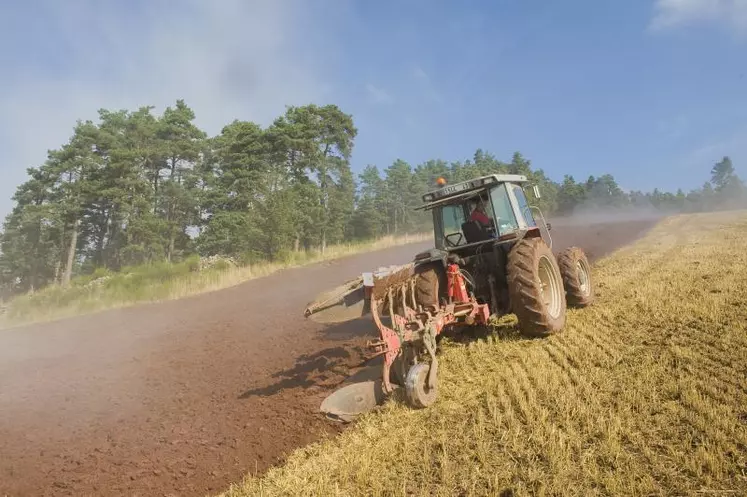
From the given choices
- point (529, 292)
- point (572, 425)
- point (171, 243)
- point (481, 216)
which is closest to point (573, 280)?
point (481, 216)

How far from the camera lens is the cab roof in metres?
6.58

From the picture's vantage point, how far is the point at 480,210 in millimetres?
6773

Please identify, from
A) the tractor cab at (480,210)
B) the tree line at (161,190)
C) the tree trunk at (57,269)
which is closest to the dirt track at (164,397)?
the tractor cab at (480,210)

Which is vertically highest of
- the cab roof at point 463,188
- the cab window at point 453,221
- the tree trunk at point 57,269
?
the tree trunk at point 57,269

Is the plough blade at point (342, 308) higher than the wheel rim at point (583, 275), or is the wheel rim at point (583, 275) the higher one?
the plough blade at point (342, 308)

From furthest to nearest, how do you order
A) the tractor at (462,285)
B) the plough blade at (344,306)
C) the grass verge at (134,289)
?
the grass verge at (134,289) < the plough blade at (344,306) < the tractor at (462,285)

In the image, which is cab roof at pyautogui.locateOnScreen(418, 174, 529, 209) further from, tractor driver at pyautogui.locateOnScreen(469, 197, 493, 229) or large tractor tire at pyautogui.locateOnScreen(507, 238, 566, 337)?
large tractor tire at pyautogui.locateOnScreen(507, 238, 566, 337)

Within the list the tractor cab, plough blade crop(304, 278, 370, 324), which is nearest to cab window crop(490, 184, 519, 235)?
the tractor cab

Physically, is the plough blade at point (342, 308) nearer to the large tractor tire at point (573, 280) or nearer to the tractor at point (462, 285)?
the tractor at point (462, 285)

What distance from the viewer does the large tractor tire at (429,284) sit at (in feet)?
19.0

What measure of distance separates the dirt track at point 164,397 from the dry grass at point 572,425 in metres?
0.88

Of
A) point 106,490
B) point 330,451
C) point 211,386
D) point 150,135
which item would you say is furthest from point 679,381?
point 150,135

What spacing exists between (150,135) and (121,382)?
110ft

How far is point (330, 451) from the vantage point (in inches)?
158
